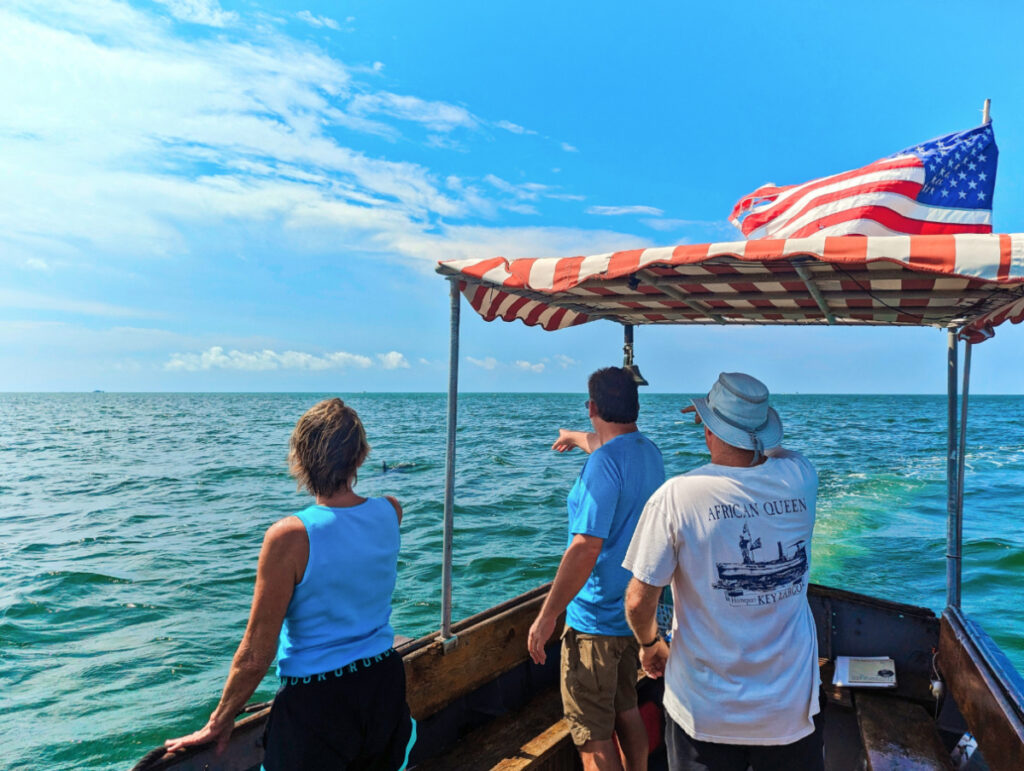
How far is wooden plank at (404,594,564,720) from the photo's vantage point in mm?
3695

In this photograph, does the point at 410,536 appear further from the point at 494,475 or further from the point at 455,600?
the point at 494,475

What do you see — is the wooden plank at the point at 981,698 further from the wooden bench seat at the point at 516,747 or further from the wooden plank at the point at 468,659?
the wooden plank at the point at 468,659

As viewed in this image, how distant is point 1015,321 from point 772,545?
8.22ft

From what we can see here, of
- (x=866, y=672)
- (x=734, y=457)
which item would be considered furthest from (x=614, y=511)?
(x=866, y=672)

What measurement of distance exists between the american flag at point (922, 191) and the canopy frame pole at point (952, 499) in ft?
3.84

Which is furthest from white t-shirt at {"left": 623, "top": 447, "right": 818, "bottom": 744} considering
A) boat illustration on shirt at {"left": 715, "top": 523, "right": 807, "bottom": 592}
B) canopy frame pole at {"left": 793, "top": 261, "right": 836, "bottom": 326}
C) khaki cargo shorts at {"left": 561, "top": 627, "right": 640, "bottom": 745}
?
canopy frame pole at {"left": 793, "top": 261, "right": 836, "bottom": 326}

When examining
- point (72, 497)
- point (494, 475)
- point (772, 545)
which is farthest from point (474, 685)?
point (72, 497)

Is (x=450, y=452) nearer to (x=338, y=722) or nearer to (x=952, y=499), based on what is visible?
(x=338, y=722)

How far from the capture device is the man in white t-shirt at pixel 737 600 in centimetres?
213

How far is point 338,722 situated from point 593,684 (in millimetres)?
1218

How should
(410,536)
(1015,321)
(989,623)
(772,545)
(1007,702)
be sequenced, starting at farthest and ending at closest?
1. (410,536)
2. (989,623)
3. (1015,321)
4. (1007,702)
5. (772,545)

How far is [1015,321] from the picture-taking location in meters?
3.59

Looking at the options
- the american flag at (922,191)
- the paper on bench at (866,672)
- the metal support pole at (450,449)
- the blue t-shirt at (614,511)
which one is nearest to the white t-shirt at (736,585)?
the blue t-shirt at (614,511)

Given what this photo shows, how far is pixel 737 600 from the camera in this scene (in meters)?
2.15
